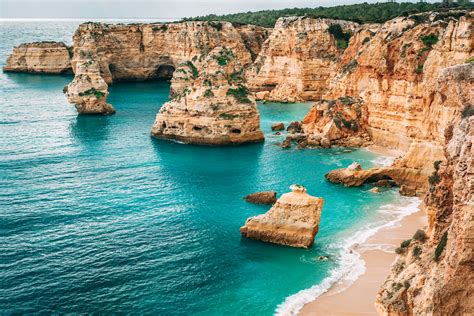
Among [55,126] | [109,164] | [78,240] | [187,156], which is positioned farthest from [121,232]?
[55,126]

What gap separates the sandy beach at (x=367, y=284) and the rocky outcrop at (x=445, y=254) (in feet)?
22.0

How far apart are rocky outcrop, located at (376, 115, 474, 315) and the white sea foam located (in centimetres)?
763

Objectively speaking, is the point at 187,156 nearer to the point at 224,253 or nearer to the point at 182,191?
the point at 182,191

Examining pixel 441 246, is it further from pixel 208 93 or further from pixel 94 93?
pixel 94 93

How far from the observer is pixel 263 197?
126 ft

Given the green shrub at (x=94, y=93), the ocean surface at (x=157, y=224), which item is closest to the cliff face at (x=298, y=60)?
the ocean surface at (x=157, y=224)

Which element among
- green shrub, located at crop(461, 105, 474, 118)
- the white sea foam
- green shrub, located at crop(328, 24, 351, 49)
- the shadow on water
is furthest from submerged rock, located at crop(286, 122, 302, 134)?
green shrub, located at crop(461, 105, 474, 118)

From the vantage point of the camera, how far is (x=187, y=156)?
52812 millimetres

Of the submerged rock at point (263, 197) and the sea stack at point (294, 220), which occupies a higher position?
the sea stack at point (294, 220)

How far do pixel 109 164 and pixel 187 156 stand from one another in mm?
7424

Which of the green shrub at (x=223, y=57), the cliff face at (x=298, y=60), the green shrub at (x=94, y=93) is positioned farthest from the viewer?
the cliff face at (x=298, y=60)

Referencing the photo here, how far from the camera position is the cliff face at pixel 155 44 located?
332 ft

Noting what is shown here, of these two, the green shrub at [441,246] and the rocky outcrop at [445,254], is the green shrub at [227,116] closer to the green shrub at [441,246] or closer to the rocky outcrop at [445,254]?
the rocky outcrop at [445,254]

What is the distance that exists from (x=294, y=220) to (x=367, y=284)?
553 cm
